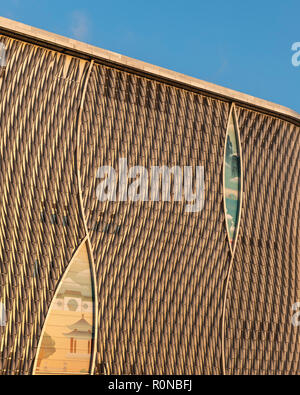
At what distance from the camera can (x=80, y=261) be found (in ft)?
111

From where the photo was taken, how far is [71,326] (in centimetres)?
3309

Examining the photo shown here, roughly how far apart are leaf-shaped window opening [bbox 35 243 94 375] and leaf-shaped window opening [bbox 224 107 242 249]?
1036cm

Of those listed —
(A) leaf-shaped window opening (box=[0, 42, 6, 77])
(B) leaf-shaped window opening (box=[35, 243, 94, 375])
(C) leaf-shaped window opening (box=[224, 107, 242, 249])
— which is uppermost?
(A) leaf-shaped window opening (box=[0, 42, 6, 77])

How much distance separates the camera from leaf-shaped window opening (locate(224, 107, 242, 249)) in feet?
129

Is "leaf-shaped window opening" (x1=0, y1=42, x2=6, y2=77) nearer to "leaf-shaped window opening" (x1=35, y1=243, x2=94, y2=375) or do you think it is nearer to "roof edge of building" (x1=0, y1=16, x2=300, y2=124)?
"roof edge of building" (x1=0, y1=16, x2=300, y2=124)

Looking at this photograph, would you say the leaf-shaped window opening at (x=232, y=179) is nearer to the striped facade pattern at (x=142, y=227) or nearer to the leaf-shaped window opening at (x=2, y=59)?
the striped facade pattern at (x=142, y=227)

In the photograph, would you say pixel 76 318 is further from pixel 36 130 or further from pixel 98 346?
pixel 36 130

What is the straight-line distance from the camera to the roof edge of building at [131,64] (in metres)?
32.8

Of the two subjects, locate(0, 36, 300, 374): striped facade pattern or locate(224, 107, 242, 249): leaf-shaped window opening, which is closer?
locate(0, 36, 300, 374): striped facade pattern

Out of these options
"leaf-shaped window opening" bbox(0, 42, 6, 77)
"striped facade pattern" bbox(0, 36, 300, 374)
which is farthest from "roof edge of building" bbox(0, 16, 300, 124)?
"leaf-shaped window opening" bbox(0, 42, 6, 77)

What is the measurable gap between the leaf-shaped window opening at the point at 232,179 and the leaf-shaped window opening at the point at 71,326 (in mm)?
10365

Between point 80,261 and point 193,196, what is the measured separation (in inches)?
339
